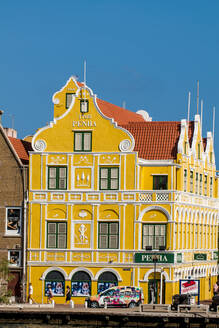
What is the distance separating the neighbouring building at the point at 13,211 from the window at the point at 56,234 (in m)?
2.30

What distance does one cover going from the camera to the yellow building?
93.9 metres

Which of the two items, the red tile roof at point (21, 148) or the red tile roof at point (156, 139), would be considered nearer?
the red tile roof at point (156, 139)

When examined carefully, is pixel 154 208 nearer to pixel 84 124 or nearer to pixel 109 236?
pixel 109 236

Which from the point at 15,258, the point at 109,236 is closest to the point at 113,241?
the point at 109,236

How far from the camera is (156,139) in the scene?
318 feet

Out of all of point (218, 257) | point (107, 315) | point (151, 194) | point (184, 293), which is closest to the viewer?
point (107, 315)

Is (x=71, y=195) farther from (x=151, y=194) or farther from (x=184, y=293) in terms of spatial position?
(x=184, y=293)

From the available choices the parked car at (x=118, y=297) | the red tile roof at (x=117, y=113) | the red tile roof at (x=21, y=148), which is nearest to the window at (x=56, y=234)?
the red tile roof at (x=21, y=148)

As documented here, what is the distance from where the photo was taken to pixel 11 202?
96562mm

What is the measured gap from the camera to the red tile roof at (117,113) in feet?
328

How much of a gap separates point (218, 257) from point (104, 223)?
2056cm

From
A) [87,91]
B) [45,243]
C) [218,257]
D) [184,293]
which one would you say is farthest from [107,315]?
[218,257]

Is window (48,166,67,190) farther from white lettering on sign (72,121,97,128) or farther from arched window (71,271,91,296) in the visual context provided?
arched window (71,271,91,296)

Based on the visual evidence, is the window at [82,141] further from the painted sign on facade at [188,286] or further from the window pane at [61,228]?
the painted sign on facade at [188,286]
